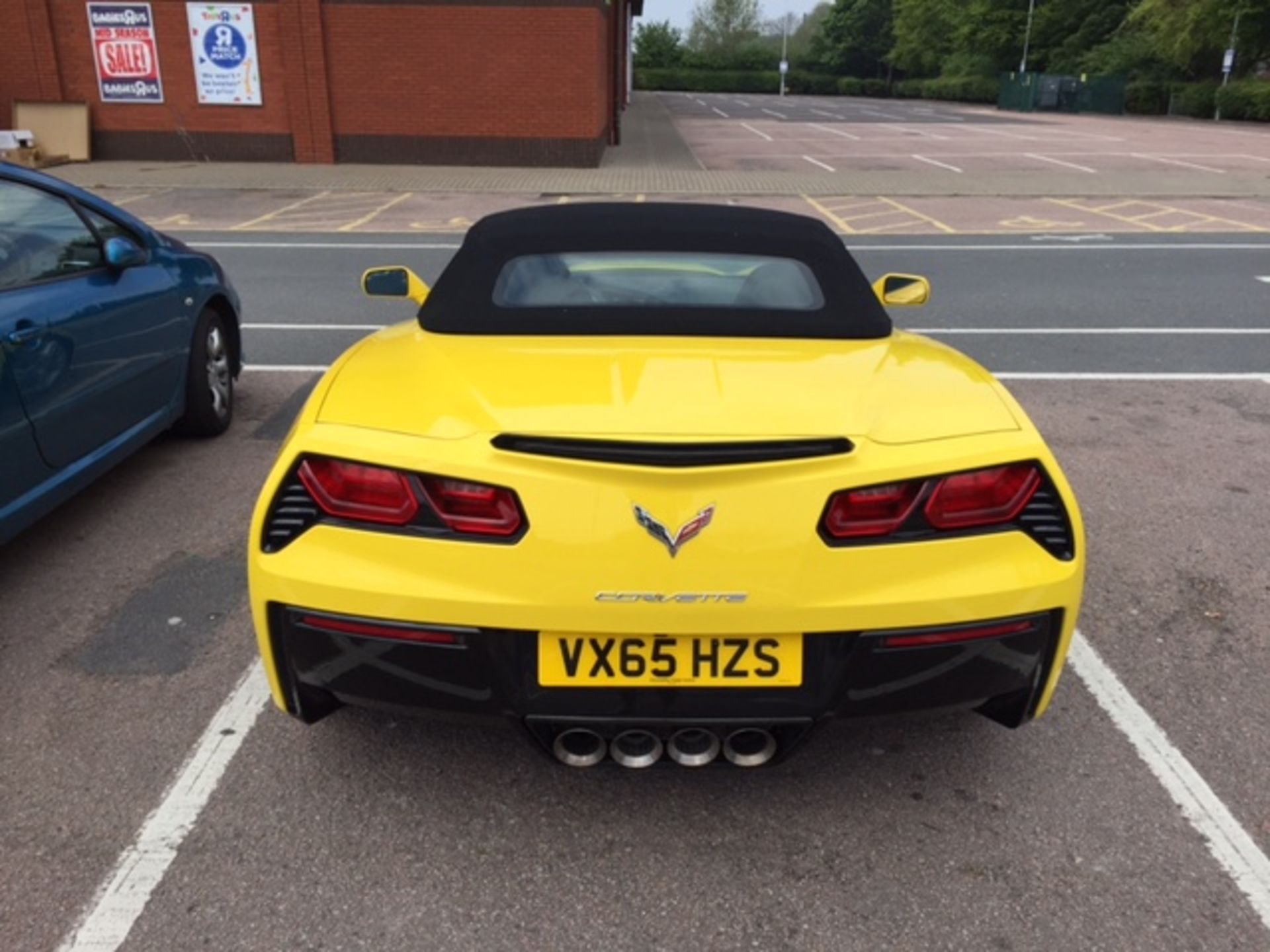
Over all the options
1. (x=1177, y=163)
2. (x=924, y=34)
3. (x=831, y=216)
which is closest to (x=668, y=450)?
(x=831, y=216)

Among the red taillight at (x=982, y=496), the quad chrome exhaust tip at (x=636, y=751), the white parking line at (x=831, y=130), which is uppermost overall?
the red taillight at (x=982, y=496)

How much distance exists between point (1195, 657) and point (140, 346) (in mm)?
4122

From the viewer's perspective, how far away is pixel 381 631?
85.7 inches

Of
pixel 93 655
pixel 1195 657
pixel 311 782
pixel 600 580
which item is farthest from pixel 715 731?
pixel 93 655

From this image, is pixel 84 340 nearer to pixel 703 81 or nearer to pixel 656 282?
pixel 656 282

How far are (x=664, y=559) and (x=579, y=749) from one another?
536mm

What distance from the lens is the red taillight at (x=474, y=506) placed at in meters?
2.13

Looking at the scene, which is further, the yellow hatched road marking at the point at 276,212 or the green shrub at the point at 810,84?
the green shrub at the point at 810,84

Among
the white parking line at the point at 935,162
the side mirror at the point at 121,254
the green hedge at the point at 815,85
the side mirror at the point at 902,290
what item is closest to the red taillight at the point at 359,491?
the side mirror at the point at 902,290

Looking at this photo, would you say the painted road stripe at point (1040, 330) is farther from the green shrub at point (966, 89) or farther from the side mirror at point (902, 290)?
the green shrub at point (966, 89)

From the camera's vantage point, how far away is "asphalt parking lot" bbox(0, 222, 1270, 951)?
2.20m

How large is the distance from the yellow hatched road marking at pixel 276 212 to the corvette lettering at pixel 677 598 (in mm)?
12729

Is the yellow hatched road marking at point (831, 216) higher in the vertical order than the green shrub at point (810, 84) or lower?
lower

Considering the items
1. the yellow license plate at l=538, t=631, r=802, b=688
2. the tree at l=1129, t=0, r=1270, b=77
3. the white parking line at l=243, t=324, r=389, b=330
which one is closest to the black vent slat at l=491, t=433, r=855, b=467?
the yellow license plate at l=538, t=631, r=802, b=688
